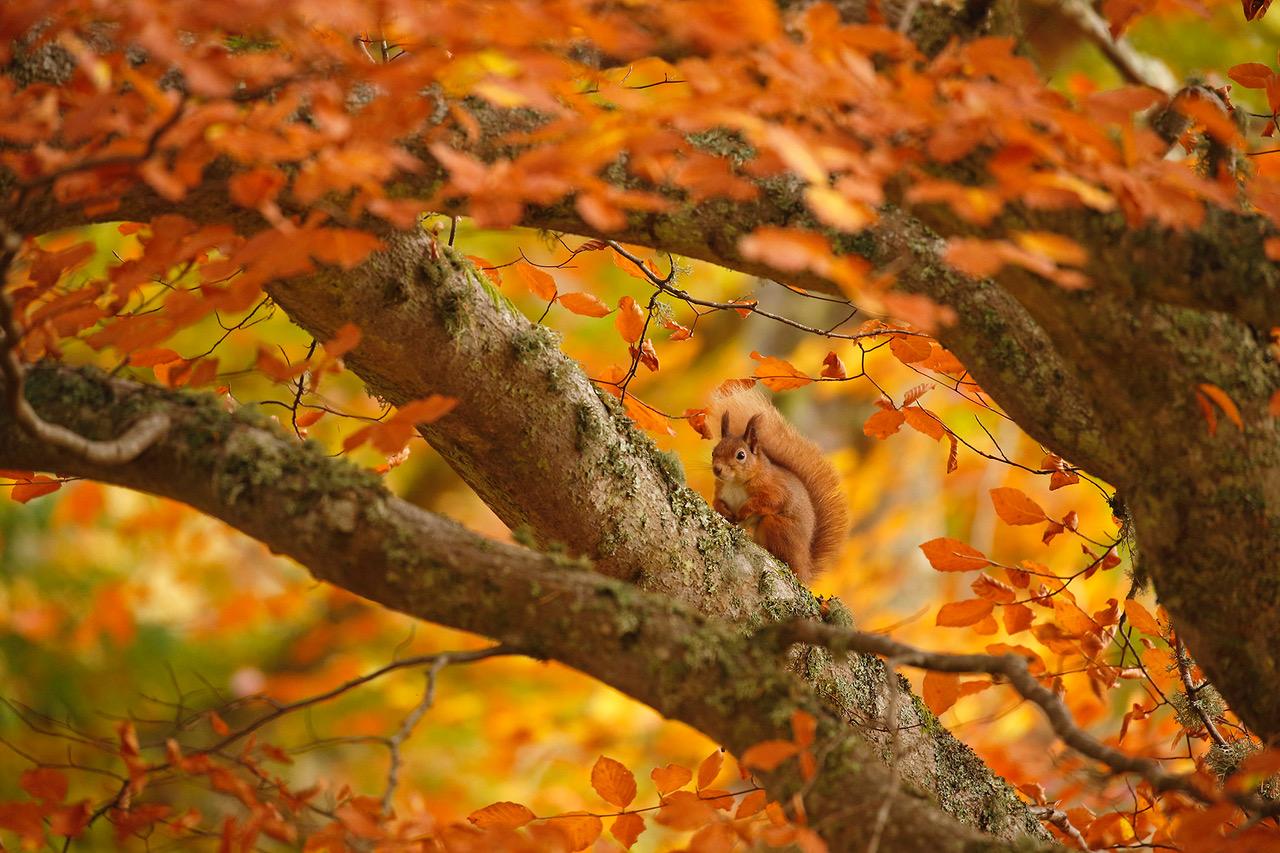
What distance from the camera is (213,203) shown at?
190 cm

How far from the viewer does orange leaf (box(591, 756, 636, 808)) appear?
207cm

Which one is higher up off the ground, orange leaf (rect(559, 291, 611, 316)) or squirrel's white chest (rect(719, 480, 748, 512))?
squirrel's white chest (rect(719, 480, 748, 512))

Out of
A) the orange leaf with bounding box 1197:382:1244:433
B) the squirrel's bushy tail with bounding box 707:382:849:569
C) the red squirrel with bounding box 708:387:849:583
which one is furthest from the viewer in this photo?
the squirrel's bushy tail with bounding box 707:382:849:569

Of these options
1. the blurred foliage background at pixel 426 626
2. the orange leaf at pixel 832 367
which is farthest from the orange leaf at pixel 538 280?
the blurred foliage background at pixel 426 626

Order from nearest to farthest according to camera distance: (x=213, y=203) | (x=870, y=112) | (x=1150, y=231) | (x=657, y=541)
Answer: (x=870, y=112) → (x=1150, y=231) → (x=213, y=203) → (x=657, y=541)

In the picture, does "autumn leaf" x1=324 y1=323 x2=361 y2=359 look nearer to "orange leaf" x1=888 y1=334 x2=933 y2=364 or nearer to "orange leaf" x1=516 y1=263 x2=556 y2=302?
"orange leaf" x1=516 y1=263 x2=556 y2=302

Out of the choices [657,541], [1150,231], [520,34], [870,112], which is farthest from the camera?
[657,541]

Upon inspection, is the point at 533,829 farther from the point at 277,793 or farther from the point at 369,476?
the point at 369,476

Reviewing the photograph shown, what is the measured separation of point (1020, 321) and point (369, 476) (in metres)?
→ 1.18

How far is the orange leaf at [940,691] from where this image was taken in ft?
7.08

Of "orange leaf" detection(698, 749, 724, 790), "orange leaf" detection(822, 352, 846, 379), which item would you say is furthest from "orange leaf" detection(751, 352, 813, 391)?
"orange leaf" detection(698, 749, 724, 790)

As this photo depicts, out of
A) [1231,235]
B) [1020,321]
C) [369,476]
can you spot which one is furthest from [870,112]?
[369,476]

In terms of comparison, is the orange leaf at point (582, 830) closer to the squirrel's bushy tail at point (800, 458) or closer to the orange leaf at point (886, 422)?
the orange leaf at point (886, 422)

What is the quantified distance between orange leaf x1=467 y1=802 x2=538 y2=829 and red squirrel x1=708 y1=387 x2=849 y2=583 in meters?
1.86
